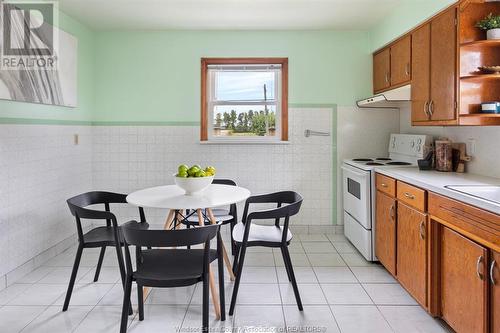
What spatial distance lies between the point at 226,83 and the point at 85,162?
6.04 ft

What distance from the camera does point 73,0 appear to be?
3.39 metres

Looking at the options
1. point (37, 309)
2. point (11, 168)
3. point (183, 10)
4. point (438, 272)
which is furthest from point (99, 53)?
point (438, 272)

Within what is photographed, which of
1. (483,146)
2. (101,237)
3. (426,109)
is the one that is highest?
(426,109)

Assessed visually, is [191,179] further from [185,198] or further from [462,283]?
[462,283]

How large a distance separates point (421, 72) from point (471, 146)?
71 cm

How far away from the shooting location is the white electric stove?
3.43 m

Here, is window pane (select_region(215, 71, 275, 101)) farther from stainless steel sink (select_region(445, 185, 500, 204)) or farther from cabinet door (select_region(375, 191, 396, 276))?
stainless steel sink (select_region(445, 185, 500, 204))

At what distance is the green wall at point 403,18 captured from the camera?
289 centimetres

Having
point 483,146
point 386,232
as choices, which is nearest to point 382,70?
point 483,146

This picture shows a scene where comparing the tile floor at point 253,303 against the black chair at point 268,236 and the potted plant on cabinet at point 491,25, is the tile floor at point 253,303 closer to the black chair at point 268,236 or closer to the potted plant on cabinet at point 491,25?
the black chair at point 268,236

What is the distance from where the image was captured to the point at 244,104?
176 inches

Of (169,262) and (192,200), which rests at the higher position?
(192,200)

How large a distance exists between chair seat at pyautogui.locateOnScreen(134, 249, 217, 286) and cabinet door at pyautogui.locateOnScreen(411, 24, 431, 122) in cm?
205

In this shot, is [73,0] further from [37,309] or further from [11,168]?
[37,309]
